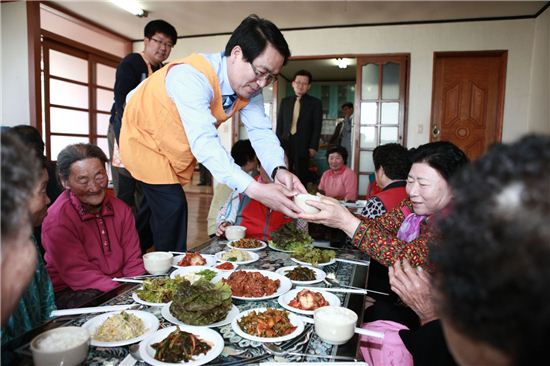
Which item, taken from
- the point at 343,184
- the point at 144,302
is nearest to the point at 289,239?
the point at 144,302

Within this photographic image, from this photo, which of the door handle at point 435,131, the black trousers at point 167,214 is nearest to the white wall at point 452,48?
the door handle at point 435,131

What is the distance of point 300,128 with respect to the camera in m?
5.37

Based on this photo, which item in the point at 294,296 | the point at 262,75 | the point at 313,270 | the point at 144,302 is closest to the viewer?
the point at 144,302

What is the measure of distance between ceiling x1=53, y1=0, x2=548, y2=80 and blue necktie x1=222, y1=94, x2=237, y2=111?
3.72m

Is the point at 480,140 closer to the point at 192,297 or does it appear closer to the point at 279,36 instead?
the point at 279,36

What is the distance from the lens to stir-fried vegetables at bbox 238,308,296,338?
0.97 m

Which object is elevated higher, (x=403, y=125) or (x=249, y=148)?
(x=403, y=125)

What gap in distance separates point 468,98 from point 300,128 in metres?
2.73

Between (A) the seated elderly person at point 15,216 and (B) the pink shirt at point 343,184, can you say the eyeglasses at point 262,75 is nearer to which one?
(A) the seated elderly person at point 15,216

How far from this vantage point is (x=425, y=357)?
Result: 105 centimetres

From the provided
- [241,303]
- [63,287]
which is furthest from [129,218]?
[241,303]

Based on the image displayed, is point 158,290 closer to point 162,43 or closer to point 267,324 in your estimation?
point 267,324

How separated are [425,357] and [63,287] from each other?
143 centimetres

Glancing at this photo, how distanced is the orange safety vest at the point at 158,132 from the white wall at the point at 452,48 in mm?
4628
